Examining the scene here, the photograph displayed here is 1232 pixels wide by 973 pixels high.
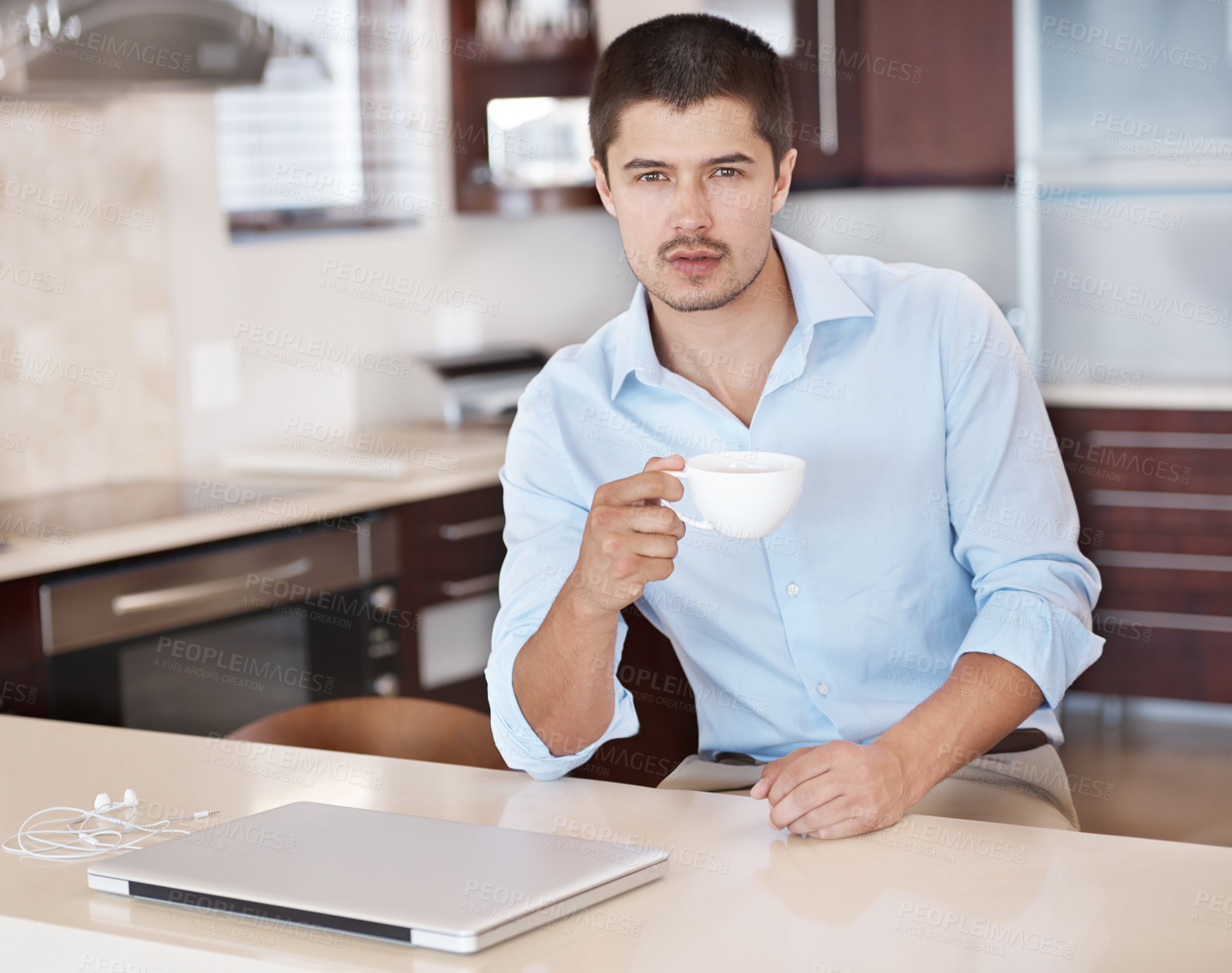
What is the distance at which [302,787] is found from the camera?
4.08 feet

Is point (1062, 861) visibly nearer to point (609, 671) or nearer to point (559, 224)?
point (609, 671)

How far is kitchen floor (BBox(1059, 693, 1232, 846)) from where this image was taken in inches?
125

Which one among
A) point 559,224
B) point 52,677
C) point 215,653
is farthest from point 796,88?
point 52,677

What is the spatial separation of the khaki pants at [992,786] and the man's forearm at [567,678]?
0.15 m

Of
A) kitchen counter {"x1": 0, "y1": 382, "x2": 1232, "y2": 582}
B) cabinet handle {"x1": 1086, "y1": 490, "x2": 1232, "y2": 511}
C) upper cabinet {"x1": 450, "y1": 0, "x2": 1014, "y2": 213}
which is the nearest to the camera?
kitchen counter {"x1": 0, "y1": 382, "x2": 1232, "y2": 582}

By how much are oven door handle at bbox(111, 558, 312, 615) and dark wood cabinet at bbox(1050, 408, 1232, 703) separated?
2131 millimetres

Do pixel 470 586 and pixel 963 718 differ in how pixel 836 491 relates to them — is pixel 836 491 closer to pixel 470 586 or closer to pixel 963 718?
pixel 963 718

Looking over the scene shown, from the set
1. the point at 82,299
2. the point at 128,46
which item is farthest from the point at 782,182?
the point at 82,299

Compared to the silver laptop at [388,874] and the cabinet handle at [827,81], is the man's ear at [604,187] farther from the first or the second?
the cabinet handle at [827,81]

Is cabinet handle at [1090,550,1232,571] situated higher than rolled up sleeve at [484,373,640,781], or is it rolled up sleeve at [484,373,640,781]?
rolled up sleeve at [484,373,640,781]

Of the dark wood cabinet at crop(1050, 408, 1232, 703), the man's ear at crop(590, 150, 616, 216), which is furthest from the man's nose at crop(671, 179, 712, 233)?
the dark wood cabinet at crop(1050, 408, 1232, 703)

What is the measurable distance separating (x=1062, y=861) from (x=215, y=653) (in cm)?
190

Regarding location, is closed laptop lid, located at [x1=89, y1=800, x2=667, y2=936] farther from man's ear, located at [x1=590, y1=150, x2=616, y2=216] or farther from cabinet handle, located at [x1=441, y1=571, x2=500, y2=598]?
cabinet handle, located at [x1=441, y1=571, x2=500, y2=598]

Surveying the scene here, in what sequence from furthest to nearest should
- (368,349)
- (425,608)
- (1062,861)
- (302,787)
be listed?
(368,349) < (425,608) < (302,787) < (1062,861)
